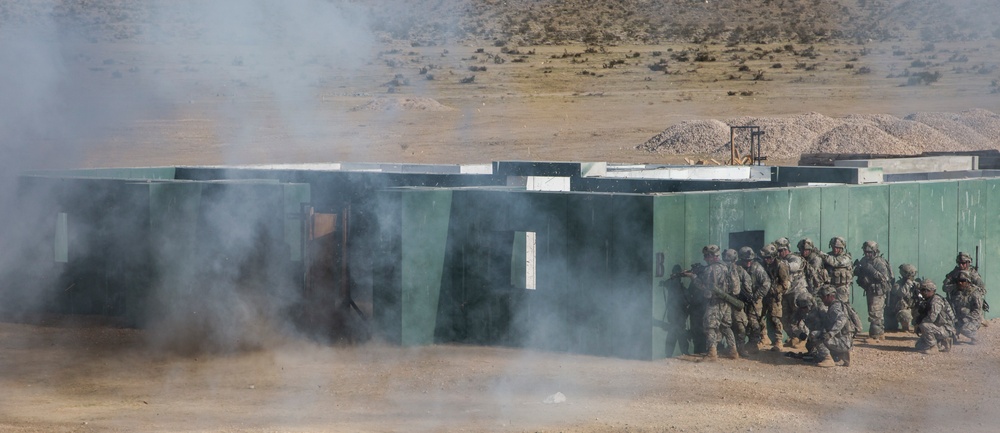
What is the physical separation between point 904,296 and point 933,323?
Answer: 1.37m

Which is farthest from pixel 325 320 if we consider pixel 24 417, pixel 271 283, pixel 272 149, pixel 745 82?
pixel 745 82

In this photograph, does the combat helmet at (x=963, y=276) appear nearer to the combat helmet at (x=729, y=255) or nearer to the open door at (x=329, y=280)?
the combat helmet at (x=729, y=255)

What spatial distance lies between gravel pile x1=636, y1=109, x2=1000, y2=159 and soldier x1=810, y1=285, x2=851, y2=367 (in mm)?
24681

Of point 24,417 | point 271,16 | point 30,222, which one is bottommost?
point 24,417

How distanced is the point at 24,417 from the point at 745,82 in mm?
42440

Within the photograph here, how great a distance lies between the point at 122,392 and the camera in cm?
1502

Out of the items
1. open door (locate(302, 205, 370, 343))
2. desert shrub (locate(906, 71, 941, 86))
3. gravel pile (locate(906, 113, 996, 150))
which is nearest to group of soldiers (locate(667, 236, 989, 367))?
open door (locate(302, 205, 370, 343))

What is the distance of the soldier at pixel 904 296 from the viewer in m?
Answer: 19.3

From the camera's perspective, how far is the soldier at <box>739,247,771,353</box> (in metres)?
17.3

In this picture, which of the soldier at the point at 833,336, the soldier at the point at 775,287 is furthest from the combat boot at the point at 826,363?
the soldier at the point at 775,287

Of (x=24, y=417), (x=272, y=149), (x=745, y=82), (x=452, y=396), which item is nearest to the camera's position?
(x=24, y=417)

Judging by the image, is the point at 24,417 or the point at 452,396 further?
the point at 452,396

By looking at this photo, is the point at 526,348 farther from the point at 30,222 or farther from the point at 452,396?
the point at 30,222

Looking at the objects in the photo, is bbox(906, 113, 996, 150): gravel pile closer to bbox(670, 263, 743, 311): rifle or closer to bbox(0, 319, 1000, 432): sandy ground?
bbox(0, 319, 1000, 432): sandy ground
